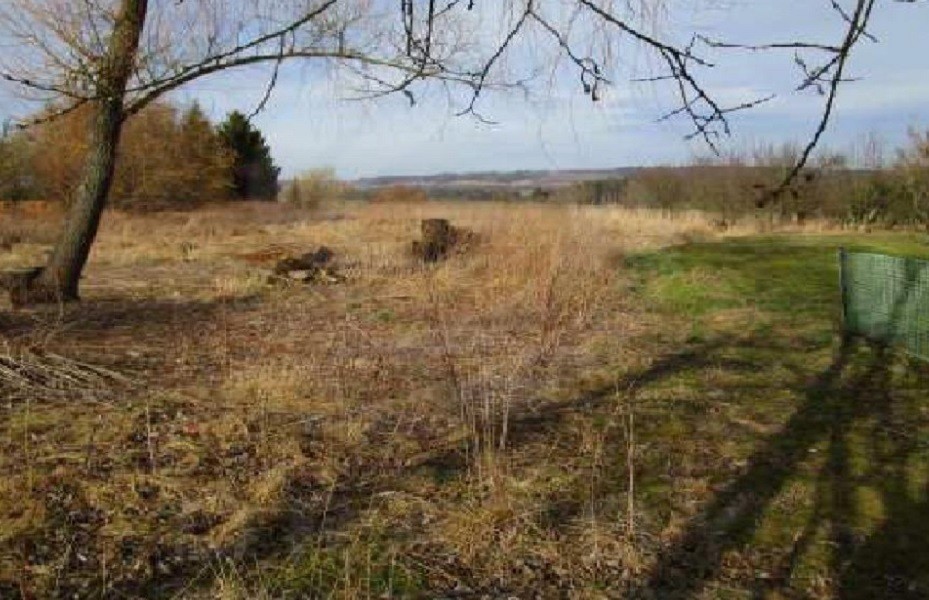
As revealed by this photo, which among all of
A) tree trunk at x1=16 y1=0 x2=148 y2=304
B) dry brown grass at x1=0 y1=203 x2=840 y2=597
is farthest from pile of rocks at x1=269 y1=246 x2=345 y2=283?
tree trunk at x1=16 y1=0 x2=148 y2=304

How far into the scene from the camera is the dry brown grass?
149 inches

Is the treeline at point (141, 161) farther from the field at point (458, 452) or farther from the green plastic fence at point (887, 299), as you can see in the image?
the green plastic fence at point (887, 299)

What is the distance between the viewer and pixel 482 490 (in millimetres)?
4480

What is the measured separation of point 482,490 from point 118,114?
7.17 m

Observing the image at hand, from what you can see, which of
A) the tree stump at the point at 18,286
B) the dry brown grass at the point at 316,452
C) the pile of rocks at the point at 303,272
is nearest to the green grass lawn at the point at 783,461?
the dry brown grass at the point at 316,452

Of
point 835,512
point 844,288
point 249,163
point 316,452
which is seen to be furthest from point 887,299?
point 249,163

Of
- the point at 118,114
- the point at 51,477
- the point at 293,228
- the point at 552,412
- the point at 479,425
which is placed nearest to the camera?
the point at 51,477

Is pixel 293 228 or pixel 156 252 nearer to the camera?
pixel 156 252

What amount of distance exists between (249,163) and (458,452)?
34.4 metres

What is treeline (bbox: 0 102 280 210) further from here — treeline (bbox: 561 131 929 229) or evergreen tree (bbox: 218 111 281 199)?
treeline (bbox: 561 131 929 229)

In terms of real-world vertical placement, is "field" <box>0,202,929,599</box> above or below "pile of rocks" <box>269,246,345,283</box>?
below

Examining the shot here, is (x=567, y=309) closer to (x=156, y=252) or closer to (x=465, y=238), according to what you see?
(x=465, y=238)

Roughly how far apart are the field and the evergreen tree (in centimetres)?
2665

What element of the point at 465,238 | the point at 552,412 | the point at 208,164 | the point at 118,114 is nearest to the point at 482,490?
the point at 552,412
